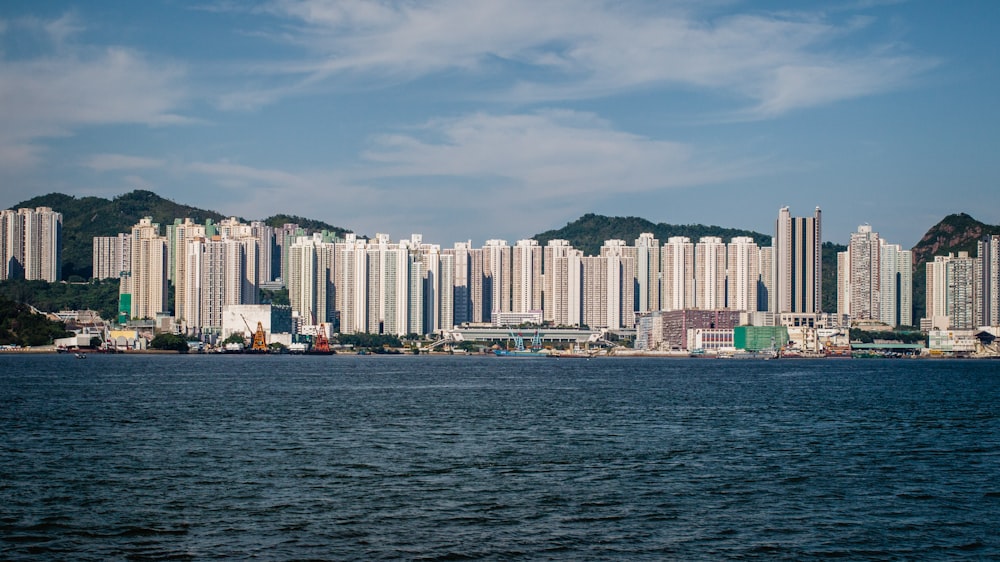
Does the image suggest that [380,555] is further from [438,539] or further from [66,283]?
[66,283]

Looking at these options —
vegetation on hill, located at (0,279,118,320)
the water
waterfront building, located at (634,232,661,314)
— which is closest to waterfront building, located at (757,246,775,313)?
waterfront building, located at (634,232,661,314)

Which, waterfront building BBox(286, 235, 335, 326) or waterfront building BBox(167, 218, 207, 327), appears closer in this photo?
waterfront building BBox(167, 218, 207, 327)

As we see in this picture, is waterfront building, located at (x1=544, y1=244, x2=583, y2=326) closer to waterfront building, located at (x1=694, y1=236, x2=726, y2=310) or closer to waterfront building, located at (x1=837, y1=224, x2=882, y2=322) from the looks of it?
waterfront building, located at (x1=694, y1=236, x2=726, y2=310)

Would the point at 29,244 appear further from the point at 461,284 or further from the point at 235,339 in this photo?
the point at 461,284

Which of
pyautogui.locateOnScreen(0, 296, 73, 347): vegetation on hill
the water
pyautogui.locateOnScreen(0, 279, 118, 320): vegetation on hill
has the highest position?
pyautogui.locateOnScreen(0, 279, 118, 320): vegetation on hill

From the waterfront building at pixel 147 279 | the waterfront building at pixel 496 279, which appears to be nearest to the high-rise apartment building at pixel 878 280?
the waterfront building at pixel 496 279

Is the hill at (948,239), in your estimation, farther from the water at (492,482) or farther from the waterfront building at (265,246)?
the water at (492,482)

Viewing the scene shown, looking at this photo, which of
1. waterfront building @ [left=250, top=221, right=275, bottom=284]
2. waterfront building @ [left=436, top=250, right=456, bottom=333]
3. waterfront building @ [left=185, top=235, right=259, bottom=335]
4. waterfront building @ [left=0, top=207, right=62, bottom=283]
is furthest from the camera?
waterfront building @ [left=250, top=221, right=275, bottom=284]
